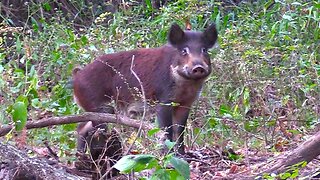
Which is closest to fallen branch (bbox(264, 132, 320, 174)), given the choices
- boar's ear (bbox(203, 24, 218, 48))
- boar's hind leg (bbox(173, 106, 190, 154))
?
boar's hind leg (bbox(173, 106, 190, 154))

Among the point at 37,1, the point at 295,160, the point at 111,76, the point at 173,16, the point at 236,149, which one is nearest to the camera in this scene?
the point at 295,160

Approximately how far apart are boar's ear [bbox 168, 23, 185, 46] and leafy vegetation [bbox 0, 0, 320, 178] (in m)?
0.74

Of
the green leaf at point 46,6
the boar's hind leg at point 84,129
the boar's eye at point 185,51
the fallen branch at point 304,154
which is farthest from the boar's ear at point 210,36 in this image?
the green leaf at point 46,6

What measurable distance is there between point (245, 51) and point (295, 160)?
435 centimetres

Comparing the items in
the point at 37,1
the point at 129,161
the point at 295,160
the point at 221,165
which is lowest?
the point at 37,1

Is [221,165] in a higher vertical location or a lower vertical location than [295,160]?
lower

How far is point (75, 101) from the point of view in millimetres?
8531

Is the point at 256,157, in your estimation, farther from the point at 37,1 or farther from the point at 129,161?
A: the point at 37,1

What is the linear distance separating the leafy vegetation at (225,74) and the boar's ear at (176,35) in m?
0.74

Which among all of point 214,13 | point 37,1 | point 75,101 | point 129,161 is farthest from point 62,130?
point 37,1

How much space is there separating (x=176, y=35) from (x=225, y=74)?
4.82 feet

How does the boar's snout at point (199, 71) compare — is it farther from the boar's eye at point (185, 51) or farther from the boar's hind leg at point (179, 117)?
the boar's hind leg at point (179, 117)

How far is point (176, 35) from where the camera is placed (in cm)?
811

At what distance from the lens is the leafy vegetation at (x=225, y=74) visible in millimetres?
7824
